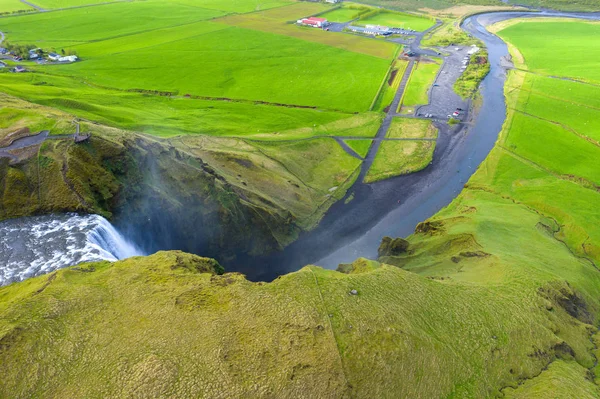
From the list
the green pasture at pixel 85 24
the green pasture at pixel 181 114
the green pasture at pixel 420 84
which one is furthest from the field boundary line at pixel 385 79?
the green pasture at pixel 85 24

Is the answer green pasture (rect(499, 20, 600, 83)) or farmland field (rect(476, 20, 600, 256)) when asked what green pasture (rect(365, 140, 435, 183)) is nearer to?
farmland field (rect(476, 20, 600, 256))

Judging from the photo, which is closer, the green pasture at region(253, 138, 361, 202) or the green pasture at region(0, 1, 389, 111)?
the green pasture at region(253, 138, 361, 202)

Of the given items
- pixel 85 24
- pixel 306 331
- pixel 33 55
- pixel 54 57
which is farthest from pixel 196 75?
pixel 306 331

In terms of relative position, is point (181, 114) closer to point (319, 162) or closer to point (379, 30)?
point (319, 162)

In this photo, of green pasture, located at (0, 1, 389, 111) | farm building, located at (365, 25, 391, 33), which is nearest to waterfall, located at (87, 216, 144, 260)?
green pasture, located at (0, 1, 389, 111)

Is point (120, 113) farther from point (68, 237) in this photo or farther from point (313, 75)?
point (313, 75)
